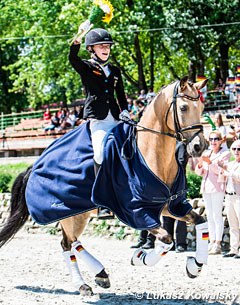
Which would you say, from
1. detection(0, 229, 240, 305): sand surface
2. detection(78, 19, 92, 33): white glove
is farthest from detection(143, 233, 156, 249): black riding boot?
detection(78, 19, 92, 33): white glove

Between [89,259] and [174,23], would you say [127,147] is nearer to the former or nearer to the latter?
[89,259]

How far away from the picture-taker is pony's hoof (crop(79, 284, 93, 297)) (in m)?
7.66

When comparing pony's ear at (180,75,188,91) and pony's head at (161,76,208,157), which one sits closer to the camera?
pony's head at (161,76,208,157)

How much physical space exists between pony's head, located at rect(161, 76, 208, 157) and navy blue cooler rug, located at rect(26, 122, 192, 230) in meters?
0.52

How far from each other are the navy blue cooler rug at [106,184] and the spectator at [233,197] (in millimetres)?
3469

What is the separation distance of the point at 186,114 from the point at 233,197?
4239 mm

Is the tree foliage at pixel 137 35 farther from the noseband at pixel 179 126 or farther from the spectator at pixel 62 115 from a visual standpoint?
the noseband at pixel 179 126

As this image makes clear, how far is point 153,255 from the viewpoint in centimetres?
703

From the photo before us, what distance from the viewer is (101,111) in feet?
24.6

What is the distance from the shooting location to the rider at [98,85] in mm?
7320

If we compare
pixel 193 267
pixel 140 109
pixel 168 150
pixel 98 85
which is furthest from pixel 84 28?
pixel 140 109

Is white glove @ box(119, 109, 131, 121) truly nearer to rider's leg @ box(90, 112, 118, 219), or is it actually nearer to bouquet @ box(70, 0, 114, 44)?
rider's leg @ box(90, 112, 118, 219)

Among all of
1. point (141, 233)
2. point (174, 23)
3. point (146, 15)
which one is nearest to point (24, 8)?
point (146, 15)

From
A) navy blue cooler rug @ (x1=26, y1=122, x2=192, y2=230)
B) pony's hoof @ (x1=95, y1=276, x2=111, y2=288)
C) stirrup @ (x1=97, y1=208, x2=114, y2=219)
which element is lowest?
pony's hoof @ (x1=95, y1=276, x2=111, y2=288)
